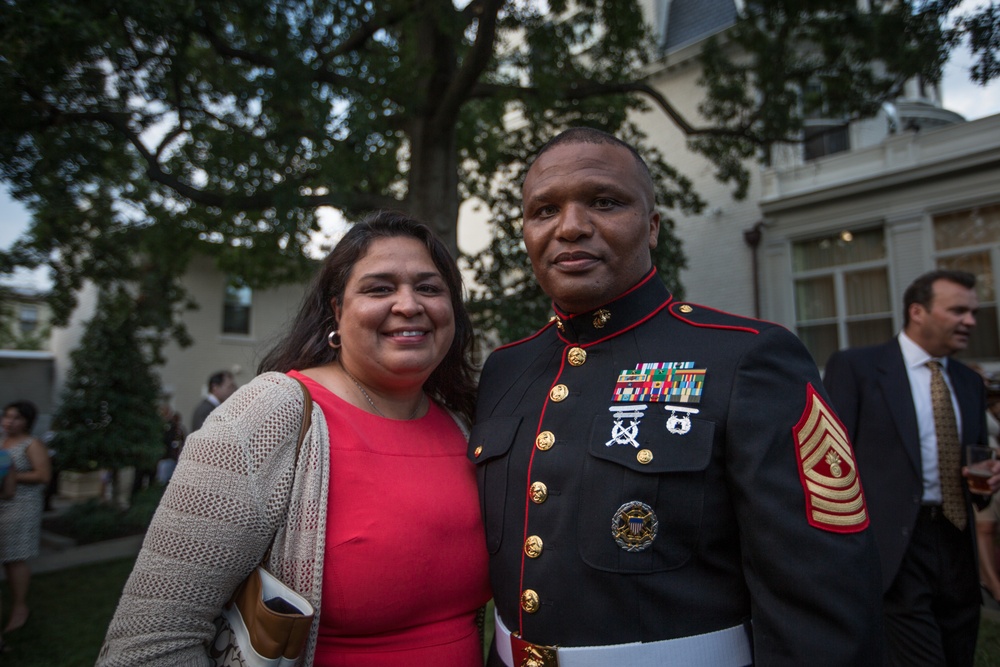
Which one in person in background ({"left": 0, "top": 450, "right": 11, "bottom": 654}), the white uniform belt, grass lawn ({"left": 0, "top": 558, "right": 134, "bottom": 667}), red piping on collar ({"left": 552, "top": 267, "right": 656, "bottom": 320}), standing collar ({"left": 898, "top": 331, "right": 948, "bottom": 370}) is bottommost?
grass lawn ({"left": 0, "top": 558, "right": 134, "bottom": 667})

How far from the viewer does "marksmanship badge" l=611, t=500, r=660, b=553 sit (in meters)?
1.61

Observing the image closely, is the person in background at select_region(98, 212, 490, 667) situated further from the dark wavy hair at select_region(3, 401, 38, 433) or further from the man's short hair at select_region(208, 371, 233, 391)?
the man's short hair at select_region(208, 371, 233, 391)

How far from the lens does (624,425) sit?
1757 mm

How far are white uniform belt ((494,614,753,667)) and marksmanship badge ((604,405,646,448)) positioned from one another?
0.48 metres

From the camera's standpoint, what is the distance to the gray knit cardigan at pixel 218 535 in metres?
1.71

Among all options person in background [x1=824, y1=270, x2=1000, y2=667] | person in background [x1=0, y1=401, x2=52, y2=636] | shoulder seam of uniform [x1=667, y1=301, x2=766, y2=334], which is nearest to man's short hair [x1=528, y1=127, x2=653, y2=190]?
shoulder seam of uniform [x1=667, y1=301, x2=766, y2=334]

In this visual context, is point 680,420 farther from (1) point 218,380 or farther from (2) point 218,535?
(1) point 218,380

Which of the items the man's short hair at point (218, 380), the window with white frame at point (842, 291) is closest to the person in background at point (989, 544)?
the window with white frame at point (842, 291)

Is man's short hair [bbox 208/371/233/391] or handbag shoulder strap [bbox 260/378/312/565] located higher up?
man's short hair [bbox 208/371/233/391]

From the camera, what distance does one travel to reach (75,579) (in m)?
7.48

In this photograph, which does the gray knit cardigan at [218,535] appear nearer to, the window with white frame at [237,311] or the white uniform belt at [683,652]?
the white uniform belt at [683,652]

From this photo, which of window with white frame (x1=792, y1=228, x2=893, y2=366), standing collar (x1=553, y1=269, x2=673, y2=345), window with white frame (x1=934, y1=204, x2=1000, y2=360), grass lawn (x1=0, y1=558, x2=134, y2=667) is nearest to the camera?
standing collar (x1=553, y1=269, x2=673, y2=345)

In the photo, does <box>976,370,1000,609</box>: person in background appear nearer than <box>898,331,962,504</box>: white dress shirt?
No

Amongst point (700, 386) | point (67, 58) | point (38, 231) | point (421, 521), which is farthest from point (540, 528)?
point (38, 231)
